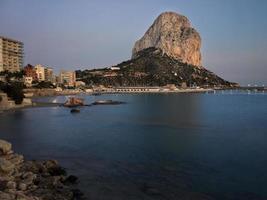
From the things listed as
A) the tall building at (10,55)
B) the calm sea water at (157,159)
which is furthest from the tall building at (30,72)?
the calm sea water at (157,159)

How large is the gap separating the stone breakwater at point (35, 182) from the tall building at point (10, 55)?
144m

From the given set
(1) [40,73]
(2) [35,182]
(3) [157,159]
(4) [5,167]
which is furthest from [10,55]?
(2) [35,182]

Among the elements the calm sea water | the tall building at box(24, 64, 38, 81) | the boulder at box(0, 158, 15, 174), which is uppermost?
the tall building at box(24, 64, 38, 81)

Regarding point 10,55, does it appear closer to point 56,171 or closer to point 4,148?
point 4,148

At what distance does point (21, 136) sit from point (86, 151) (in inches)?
446

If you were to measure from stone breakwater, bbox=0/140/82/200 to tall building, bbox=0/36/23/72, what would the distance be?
5674 inches

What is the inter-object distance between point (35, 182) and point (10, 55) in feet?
516

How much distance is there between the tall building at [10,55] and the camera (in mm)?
155500

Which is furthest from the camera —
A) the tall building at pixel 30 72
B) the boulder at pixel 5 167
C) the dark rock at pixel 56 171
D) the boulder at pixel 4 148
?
the tall building at pixel 30 72

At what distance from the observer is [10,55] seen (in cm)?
16275

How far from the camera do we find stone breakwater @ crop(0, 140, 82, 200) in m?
14.4

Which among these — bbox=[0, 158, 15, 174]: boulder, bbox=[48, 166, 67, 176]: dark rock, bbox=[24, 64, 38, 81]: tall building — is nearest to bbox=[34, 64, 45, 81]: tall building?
bbox=[24, 64, 38, 81]: tall building

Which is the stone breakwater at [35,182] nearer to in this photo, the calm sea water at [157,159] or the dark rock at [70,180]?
the dark rock at [70,180]

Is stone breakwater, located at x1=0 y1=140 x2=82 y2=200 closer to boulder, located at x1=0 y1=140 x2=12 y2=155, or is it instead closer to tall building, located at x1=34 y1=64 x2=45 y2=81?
boulder, located at x1=0 y1=140 x2=12 y2=155
